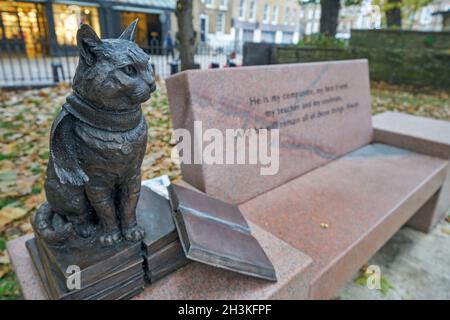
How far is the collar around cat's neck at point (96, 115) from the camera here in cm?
129

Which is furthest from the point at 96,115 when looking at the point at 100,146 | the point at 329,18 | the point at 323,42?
the point at 329,18

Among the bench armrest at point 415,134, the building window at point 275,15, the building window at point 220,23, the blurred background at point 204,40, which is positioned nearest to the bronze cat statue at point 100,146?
the bench armrest at point 415,134

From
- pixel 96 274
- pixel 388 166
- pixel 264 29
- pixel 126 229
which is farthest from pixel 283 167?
pixel 264 29

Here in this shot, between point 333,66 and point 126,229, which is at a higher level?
point 333,66

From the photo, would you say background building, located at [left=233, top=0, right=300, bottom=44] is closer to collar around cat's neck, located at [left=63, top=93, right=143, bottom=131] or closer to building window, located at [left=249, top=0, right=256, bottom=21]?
building window, located at [left=249, top=0, right=256, bottom=21]

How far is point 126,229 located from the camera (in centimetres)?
157

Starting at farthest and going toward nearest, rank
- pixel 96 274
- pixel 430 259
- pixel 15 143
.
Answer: pixel 15 143 < pixel 430 259 < pixel 96 274

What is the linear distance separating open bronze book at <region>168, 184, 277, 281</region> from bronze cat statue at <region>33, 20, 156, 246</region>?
255mm

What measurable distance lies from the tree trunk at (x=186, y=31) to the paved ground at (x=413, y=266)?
6.65 meters

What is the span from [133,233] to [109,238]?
0.36 ft

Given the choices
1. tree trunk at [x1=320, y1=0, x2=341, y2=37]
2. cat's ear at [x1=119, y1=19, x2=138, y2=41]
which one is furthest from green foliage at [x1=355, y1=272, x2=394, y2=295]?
tree trunk at [x1=320, y1=0, x2=341, y2=37]

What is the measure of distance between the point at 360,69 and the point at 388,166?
1.32m

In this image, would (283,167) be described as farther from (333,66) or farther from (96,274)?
(96,274)

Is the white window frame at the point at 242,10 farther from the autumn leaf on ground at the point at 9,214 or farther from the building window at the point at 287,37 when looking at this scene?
the autumn leaf on ground at the point at 9,214
